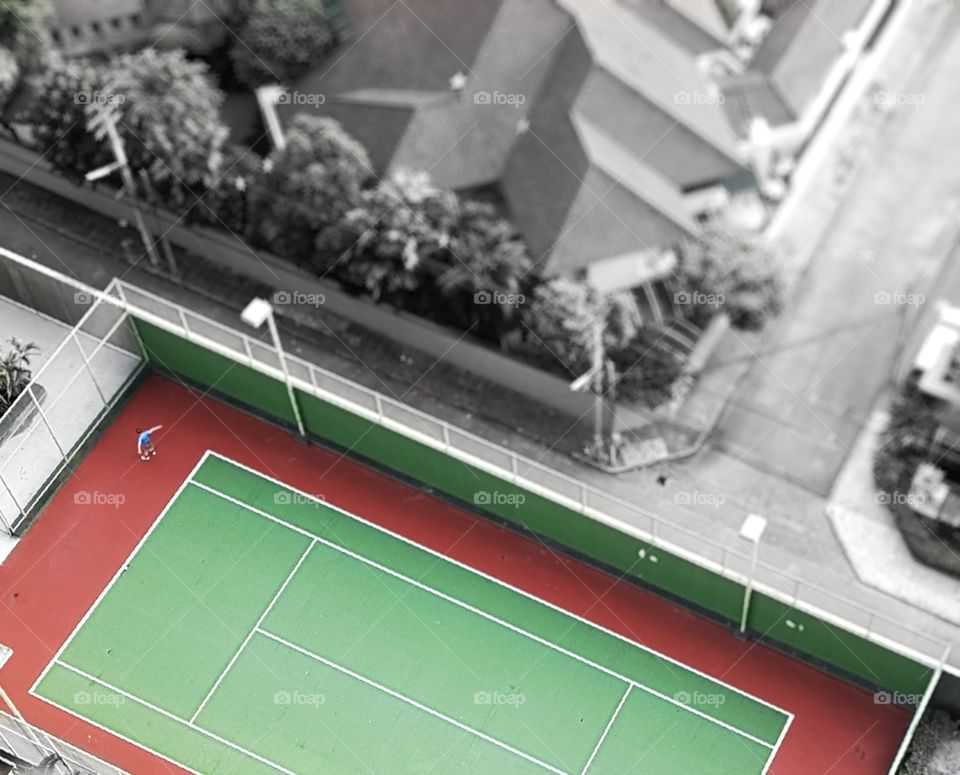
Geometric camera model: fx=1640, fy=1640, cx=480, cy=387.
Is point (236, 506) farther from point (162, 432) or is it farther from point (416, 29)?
point (416, 29)

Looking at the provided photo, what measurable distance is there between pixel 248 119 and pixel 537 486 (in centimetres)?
2715

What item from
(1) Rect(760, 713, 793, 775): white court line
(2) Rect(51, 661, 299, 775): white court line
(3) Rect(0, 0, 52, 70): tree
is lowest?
(2) Rect(51, 661, 299, 775): white court line

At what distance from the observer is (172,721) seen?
1291 inches

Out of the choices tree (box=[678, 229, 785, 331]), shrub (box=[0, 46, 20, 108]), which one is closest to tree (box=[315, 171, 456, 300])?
tree (box=[678, 229, 785, 331])

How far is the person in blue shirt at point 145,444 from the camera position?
3616 centimetres

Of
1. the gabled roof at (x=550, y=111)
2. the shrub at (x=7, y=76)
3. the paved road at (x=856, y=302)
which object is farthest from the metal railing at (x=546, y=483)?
the shrub at (x=7, y=76)

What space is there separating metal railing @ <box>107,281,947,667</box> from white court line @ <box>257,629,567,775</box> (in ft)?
16.0

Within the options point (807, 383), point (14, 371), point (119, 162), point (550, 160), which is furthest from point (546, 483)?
point (550, 160)

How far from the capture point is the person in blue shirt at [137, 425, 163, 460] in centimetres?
3616

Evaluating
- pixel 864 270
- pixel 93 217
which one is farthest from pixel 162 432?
pixel 864 270

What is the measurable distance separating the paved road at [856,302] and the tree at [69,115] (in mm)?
21155

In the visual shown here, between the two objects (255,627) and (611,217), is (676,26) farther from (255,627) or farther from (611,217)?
(255,627)

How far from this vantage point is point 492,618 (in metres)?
34.0

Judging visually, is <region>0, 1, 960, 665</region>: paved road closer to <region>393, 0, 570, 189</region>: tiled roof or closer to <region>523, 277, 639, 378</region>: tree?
<region>523, 277, 639, 378</region>: tree
